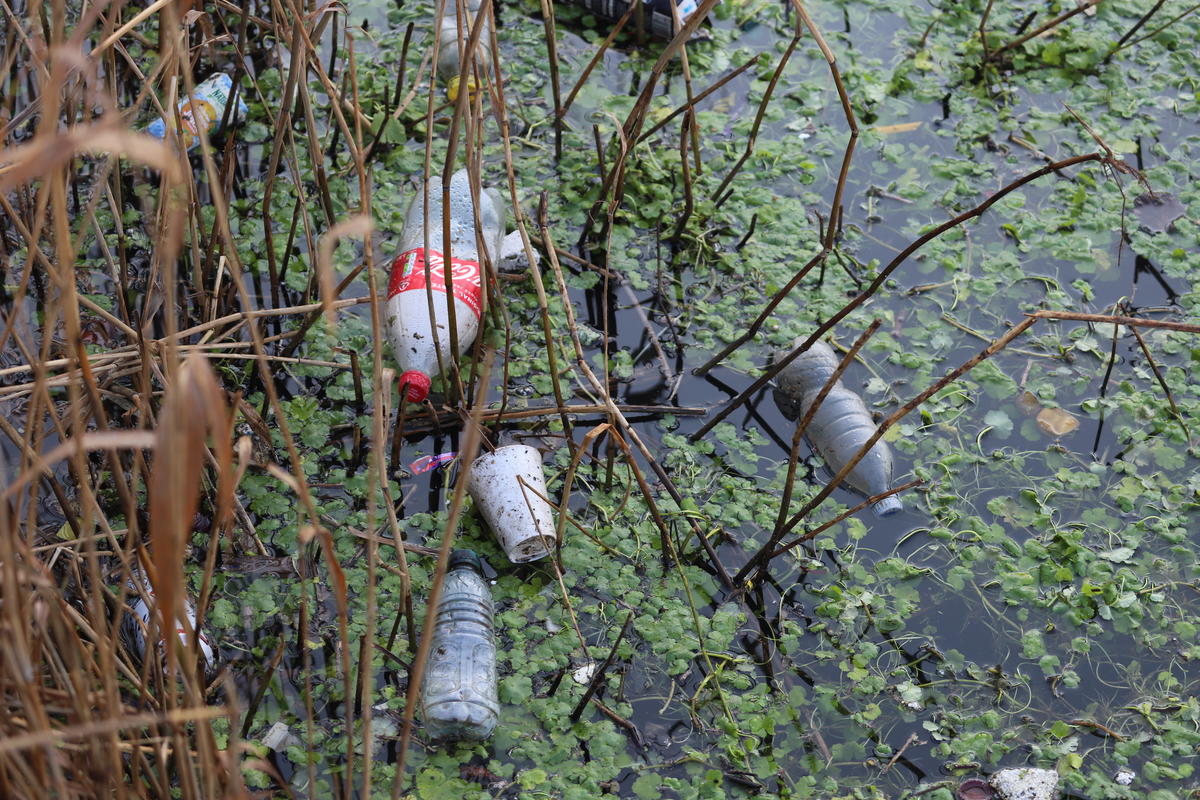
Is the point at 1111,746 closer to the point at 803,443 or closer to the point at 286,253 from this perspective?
the point at 803,443

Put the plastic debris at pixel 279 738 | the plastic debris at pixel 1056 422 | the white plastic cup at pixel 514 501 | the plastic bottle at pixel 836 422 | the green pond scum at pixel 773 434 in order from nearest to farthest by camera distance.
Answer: the plastic debris at pixel 279 738 → the green pond scum at pixel 773 434 → the white plastic cup at pixel 514 501 → the plastic bottle at pixel 836 422 → the plastic debris at pixel 1056 422

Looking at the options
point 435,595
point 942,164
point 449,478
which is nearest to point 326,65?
point 449,478

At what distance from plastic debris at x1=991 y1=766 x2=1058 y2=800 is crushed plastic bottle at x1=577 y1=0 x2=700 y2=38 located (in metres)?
2.71

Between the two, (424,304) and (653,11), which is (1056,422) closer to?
(424,304)

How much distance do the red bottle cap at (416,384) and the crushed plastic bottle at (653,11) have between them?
1.94 meters

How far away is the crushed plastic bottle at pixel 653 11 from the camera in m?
3.92

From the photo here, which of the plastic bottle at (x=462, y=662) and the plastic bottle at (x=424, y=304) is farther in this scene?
the plastic bottle at (x=424, y=304)

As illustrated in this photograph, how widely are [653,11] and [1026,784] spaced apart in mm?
2899

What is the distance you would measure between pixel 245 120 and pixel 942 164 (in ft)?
7.59

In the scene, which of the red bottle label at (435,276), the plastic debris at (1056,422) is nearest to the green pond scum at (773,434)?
the plastic debris at (1056,422)

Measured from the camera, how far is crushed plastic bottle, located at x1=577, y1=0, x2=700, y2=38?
12.8ft

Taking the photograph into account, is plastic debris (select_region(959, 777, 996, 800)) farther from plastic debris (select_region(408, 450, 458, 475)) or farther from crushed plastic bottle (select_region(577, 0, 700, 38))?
crushed plastic bottle (select_region(577, 0, 700, 38))

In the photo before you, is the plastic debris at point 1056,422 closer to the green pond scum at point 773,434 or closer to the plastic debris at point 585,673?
the green pond scum at point 773,434

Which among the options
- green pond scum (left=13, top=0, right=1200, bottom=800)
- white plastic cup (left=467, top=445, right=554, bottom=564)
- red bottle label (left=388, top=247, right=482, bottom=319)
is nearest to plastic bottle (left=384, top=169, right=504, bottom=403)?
red bottle label (left=388, top=247, right=482, bottom=319)
